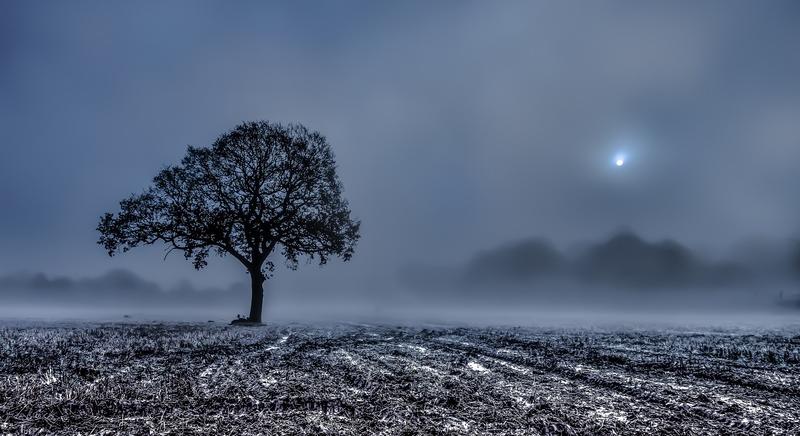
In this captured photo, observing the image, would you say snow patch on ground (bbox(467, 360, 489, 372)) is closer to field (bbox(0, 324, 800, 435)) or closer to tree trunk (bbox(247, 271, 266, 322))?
field (bbox(0, 324, 800, 435))

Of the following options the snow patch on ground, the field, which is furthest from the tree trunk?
the snow patch on ground

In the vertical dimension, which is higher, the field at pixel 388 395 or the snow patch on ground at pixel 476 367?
the field at pixel 388 395

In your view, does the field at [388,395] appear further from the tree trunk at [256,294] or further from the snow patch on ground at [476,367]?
the tree trunk at [256,294]

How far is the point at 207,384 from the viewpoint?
437 centimetres

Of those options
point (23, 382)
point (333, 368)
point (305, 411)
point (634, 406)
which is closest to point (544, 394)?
point (634, 406)

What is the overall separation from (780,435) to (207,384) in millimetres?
5668

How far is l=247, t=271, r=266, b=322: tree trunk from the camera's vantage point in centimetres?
2617

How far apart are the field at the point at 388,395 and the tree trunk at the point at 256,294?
2011 centimetres

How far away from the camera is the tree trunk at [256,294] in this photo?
85.9 ft

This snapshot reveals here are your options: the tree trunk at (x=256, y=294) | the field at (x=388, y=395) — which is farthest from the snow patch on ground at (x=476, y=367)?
the tree trunk at (x=256, y=294)

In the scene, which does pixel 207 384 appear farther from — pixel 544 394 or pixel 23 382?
pixel 544 394

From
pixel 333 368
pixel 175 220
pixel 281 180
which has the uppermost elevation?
pixel 281 180

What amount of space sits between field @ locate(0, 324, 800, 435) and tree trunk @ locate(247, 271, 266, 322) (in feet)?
66.0

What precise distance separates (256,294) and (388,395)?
2530 cm
